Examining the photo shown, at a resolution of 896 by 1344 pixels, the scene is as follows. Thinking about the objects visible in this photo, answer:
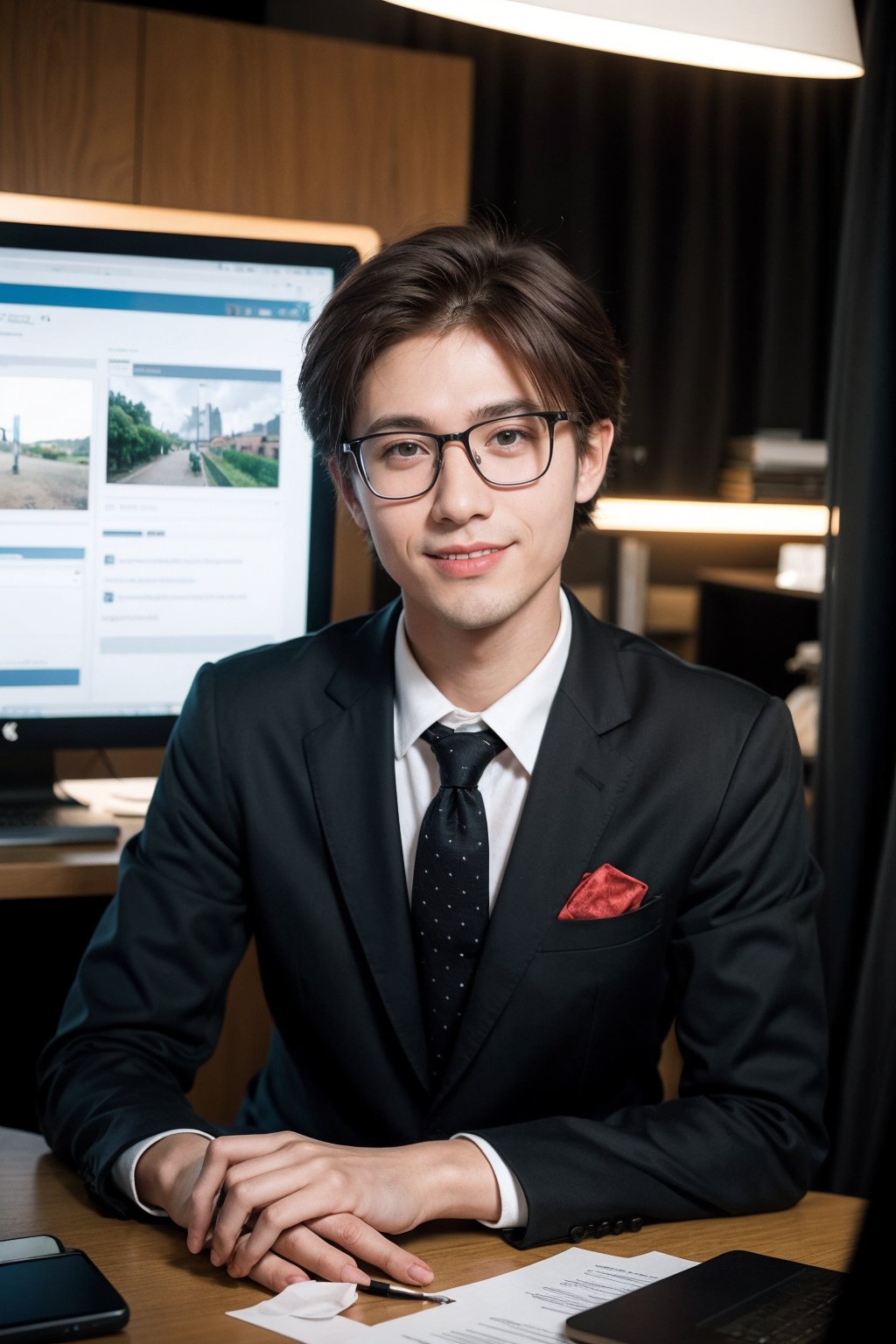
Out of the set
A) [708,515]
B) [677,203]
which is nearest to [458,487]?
[708,515]

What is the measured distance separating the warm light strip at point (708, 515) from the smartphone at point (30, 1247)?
2.80 metres

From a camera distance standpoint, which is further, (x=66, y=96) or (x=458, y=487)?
(x=66, y=96)

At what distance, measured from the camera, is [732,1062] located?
1239mm

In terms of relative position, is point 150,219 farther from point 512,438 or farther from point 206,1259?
point 206,1259

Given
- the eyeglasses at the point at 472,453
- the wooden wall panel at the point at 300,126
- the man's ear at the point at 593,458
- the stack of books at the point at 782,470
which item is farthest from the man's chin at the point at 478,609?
the stack of books at the point at 782,470

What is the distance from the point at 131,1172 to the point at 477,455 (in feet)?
2.21

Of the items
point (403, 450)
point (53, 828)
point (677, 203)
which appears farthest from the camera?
point (677, 203)

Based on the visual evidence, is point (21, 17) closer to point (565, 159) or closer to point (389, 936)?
point (389, 936)

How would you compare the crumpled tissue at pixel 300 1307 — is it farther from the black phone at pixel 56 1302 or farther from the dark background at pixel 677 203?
the dark background at pixel 677 203

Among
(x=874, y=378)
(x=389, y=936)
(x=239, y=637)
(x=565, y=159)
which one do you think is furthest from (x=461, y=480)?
(x=565, y=159)

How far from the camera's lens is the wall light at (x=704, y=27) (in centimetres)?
101

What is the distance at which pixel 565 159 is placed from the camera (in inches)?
181

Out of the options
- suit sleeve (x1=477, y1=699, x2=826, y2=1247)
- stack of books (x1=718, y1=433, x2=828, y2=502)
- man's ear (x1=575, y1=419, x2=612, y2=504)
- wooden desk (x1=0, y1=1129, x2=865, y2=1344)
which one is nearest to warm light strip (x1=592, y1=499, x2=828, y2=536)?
stack of books (x1=718, y1=433, x2=828, y2=502)

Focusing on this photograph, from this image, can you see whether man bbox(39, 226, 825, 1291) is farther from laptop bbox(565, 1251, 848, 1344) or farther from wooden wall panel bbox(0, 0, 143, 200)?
wooden wall panel bbox(0, 0, 143, 200)
